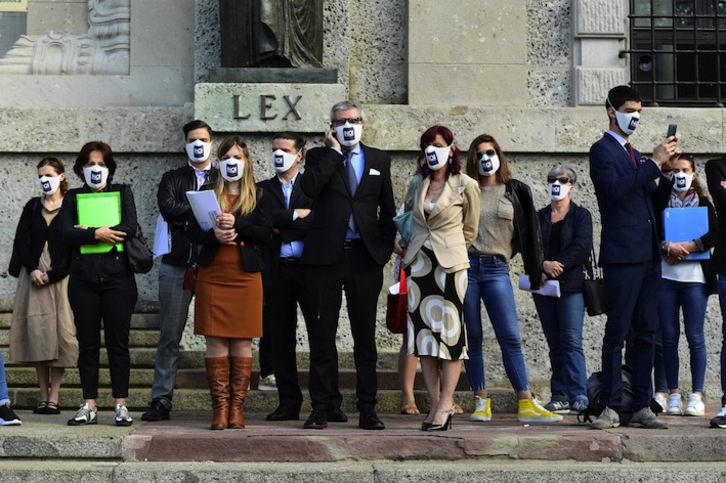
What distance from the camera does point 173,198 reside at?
8.50 meters

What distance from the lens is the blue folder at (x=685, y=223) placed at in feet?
27.8

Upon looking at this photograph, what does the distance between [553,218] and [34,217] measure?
3.76m

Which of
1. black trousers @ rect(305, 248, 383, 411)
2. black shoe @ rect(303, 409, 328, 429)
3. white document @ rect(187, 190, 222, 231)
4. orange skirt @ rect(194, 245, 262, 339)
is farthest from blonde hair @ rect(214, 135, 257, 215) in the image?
black shoe @ rect(303, 409, 328, 429)

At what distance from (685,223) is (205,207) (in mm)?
3251

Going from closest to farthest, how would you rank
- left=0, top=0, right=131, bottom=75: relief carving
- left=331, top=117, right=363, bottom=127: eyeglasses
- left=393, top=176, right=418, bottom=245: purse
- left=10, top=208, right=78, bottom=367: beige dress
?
left=393, top=176, right=418, bottom=245: purse
left=331, top=117, right=363, bottom=127: eyeglasses
left=10, top=208, right=78, bottom=367: beige dress
left=0, top=0, right=131, bottom=75: relief carving

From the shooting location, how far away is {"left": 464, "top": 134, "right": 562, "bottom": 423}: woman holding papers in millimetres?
8461

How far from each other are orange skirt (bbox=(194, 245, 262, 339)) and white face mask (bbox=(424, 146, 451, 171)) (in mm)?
1316

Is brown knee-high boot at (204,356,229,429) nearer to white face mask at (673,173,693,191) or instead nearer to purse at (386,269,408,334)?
purse at (386,269,408,334)

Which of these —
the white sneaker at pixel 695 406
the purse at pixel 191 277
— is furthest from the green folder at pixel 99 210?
the white sneaker at pixel 695 406

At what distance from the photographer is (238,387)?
7918 millimetres

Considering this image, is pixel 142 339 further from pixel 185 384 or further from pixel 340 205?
pixel 340 205

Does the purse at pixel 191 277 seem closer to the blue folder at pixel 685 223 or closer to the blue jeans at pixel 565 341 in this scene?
the blue jeans at pixel 565 341

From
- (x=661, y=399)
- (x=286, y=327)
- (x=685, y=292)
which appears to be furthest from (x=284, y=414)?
(x=685, y=292)

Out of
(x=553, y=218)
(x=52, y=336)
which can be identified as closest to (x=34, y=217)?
(x=52, y=336)
